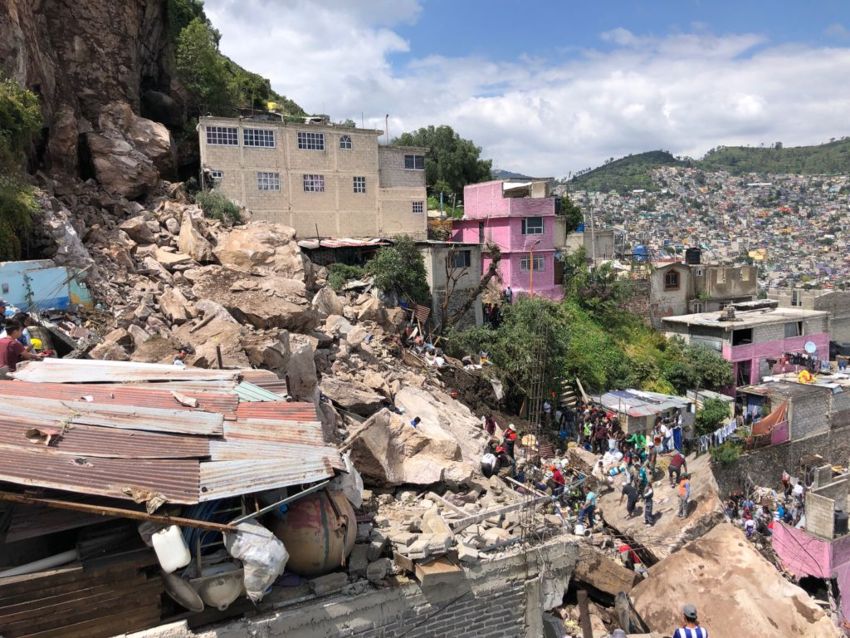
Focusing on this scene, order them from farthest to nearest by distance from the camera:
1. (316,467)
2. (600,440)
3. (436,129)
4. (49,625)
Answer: (436,129)
(600,440)
(316,467)
(49,625)

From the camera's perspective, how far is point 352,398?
40.4 ft

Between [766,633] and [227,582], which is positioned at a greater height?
[227,582]

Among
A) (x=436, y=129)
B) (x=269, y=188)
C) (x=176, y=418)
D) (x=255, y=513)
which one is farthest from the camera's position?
(x=436, y=129)

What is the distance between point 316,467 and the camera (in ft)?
20.1

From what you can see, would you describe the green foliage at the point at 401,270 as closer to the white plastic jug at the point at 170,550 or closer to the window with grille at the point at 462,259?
the window with grille at the point at 462,259

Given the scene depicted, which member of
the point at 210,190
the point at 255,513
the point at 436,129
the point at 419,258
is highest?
the point at 436,129

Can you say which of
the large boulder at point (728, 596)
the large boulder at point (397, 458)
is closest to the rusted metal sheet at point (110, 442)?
the large boulder at point (397, 458)

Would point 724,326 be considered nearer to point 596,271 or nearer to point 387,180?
point 596,271

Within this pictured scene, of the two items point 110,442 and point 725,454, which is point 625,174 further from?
point 110,442

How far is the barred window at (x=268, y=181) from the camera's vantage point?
25500 millimetres

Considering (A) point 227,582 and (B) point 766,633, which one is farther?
(B) point 766,633

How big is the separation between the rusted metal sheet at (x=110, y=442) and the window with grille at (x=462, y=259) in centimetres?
1955

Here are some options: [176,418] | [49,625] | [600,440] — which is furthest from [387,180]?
[49,625]

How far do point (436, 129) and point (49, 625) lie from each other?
39.0 meters
